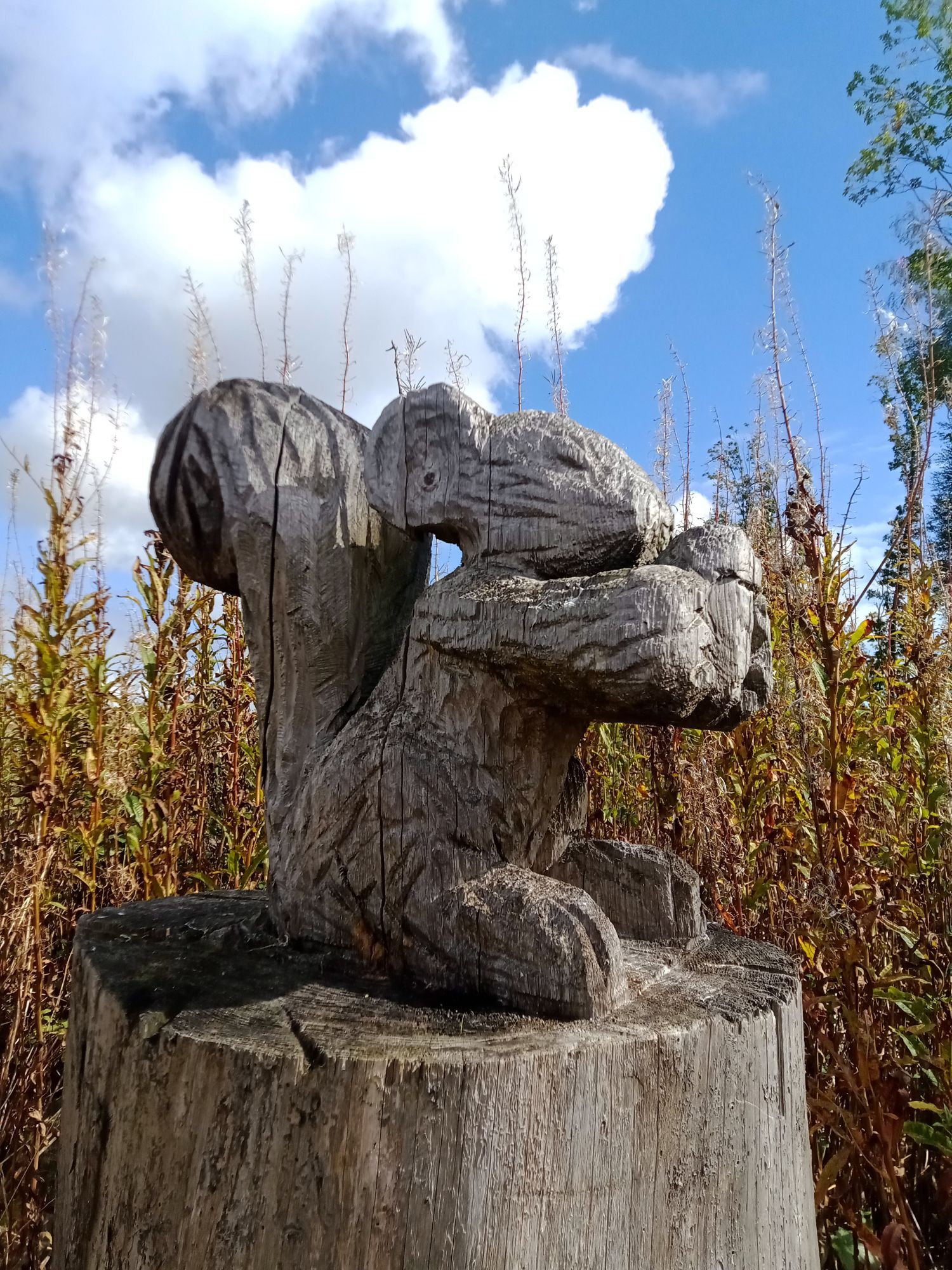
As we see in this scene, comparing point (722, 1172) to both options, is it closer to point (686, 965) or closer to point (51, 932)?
point (686, 965)

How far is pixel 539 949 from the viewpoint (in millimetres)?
1188

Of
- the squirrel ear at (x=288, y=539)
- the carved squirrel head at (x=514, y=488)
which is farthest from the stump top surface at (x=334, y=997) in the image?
the carved squirrel head at (x=514, y=488)

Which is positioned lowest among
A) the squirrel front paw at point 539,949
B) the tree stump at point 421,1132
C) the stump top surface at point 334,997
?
the tree stump at point 421,1132


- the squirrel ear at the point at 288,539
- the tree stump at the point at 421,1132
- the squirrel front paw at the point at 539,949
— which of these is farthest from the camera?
the squirrel ear at the point at 288,539

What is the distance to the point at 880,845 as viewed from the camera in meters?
2.23

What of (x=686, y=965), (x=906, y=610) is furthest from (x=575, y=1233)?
(x=906, y=610)

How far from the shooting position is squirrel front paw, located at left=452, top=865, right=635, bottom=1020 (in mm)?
1174

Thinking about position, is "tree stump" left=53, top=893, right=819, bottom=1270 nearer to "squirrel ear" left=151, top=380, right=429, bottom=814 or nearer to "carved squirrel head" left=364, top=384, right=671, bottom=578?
"squirrel ear" left=151, top=380, right=429, bottom=814

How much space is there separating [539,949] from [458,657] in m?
0.47

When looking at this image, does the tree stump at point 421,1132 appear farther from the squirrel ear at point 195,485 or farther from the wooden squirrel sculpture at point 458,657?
the squirrel ear at point 195,485

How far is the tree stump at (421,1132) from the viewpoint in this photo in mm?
1003

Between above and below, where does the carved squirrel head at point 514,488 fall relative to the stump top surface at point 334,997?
above

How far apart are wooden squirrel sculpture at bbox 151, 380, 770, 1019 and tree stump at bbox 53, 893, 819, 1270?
0.44ft

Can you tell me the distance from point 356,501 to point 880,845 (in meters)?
1.74
